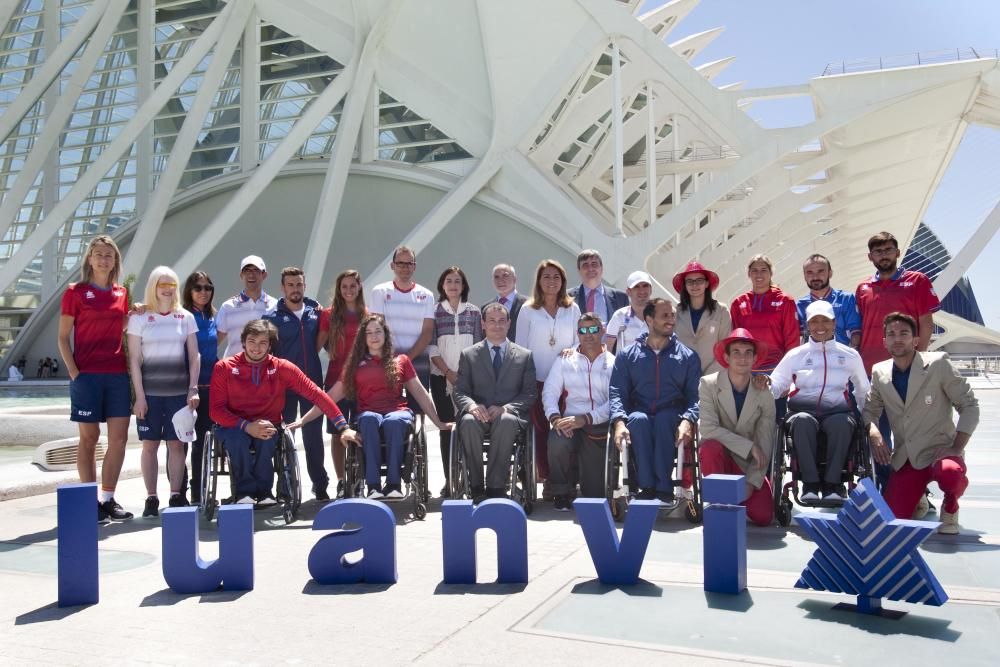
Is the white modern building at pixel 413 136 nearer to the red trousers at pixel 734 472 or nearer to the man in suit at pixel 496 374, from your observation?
the man in suit at pixel 496 374

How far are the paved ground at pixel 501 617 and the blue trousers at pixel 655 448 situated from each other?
68cm

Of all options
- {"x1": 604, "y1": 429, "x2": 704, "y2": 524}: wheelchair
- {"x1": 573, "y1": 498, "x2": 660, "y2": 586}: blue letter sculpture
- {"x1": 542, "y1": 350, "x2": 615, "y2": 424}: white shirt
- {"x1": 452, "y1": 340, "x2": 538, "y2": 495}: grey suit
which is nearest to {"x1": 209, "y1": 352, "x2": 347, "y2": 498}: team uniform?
{"x1": 452, "y1": 340, "x2": 538, "y2": 495}: grey suit

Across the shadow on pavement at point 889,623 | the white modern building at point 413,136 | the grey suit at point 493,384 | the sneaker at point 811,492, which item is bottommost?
the shadow on pavement at point 889,623

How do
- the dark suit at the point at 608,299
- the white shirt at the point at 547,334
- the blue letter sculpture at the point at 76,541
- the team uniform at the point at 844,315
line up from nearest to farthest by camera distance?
1. the blue letter sculpture at the point at 76,541
2. the team uniform at the point at 844,315
3. the white shirt at the point at 547,334
4. the dark suit at the point at 608,299

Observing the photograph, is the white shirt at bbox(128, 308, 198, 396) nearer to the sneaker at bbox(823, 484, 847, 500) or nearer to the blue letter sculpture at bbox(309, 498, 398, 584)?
the blue letter sculpture at bbox(309, 498, 398, 584)

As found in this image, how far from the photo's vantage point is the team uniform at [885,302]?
619 centimetres

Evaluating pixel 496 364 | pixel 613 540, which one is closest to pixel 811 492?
pixel 613 540

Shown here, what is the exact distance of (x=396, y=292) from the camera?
280 inches

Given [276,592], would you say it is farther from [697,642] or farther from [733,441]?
[733,441]

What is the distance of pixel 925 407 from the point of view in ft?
17.6

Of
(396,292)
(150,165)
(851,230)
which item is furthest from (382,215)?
(851,230)

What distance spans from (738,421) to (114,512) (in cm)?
428

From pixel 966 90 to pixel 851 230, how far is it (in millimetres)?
16931

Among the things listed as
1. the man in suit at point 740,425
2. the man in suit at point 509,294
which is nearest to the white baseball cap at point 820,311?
the man in suit at point 740,425
